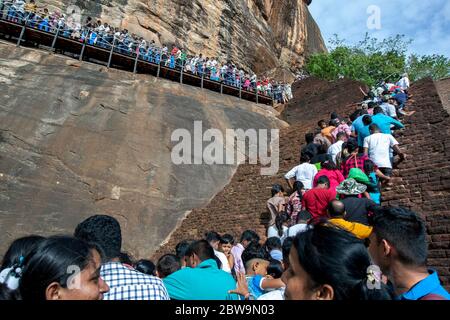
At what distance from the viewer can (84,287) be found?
187 centimetres

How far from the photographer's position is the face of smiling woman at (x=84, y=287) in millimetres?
1742

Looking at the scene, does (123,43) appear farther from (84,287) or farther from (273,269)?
(84,287)

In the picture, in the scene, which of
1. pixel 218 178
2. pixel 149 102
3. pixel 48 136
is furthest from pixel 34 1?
pixel 218 178

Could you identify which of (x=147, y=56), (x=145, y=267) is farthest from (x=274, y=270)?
(x=147, y=56)

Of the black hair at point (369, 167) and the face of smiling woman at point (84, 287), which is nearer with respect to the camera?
the face of smiling woman at point (84, 287)

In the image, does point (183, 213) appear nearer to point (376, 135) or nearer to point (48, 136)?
point (48, 136)

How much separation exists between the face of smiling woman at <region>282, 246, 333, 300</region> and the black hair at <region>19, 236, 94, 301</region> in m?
1.09

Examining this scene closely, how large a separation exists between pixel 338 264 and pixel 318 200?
3621mm

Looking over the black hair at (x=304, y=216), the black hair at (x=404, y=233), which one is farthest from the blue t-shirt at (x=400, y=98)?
the black hair at (x=404, y=233)

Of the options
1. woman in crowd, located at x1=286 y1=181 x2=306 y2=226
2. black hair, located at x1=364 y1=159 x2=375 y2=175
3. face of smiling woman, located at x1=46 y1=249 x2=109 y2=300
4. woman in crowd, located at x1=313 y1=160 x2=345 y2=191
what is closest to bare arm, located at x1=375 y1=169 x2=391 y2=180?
black hair, located at x1=364 y1=159 x2=375 y2=175

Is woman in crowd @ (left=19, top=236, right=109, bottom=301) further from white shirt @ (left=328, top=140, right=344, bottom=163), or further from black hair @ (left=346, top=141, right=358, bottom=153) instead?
white shirt @ (left=328, top=140, right=344, bottom=163)

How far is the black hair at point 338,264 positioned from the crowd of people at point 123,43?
55.2ft

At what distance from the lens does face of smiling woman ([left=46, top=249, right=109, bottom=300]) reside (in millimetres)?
1742

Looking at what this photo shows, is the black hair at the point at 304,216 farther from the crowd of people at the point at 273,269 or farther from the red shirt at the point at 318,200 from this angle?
the crowd of people at the point at 273,269
